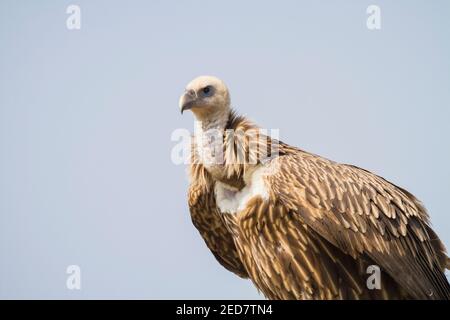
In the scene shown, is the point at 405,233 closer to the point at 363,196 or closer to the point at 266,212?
the point at 363,196

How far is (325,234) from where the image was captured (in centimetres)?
827

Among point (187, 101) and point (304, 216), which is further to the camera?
point (187, 101)

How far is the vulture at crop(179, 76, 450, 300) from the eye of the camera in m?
8.37

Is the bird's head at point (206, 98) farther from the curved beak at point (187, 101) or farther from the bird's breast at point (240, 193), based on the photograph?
the bird's breast at point (240, 193)

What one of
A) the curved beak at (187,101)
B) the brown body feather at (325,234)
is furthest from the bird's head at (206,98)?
the brown body feather at (325,234)

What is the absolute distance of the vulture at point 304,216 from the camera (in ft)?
27.5

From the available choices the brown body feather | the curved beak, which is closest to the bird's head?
the curved beak

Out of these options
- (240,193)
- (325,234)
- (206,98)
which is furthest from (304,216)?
(206,98)

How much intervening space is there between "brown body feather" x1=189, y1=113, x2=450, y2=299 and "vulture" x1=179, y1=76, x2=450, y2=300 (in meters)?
0.01

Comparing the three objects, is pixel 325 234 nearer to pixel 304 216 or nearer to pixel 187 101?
pixel 304 216

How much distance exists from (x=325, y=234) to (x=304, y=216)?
277 mm

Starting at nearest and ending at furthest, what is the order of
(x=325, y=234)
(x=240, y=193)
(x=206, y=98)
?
(x=325, y=234) → (x=240, y=193) → (x=206, y=98)

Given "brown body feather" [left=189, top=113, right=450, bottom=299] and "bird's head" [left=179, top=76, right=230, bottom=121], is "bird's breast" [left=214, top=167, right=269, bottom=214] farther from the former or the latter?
A: "bird's head" [left=179, top=76, right=230, bottom=121]
